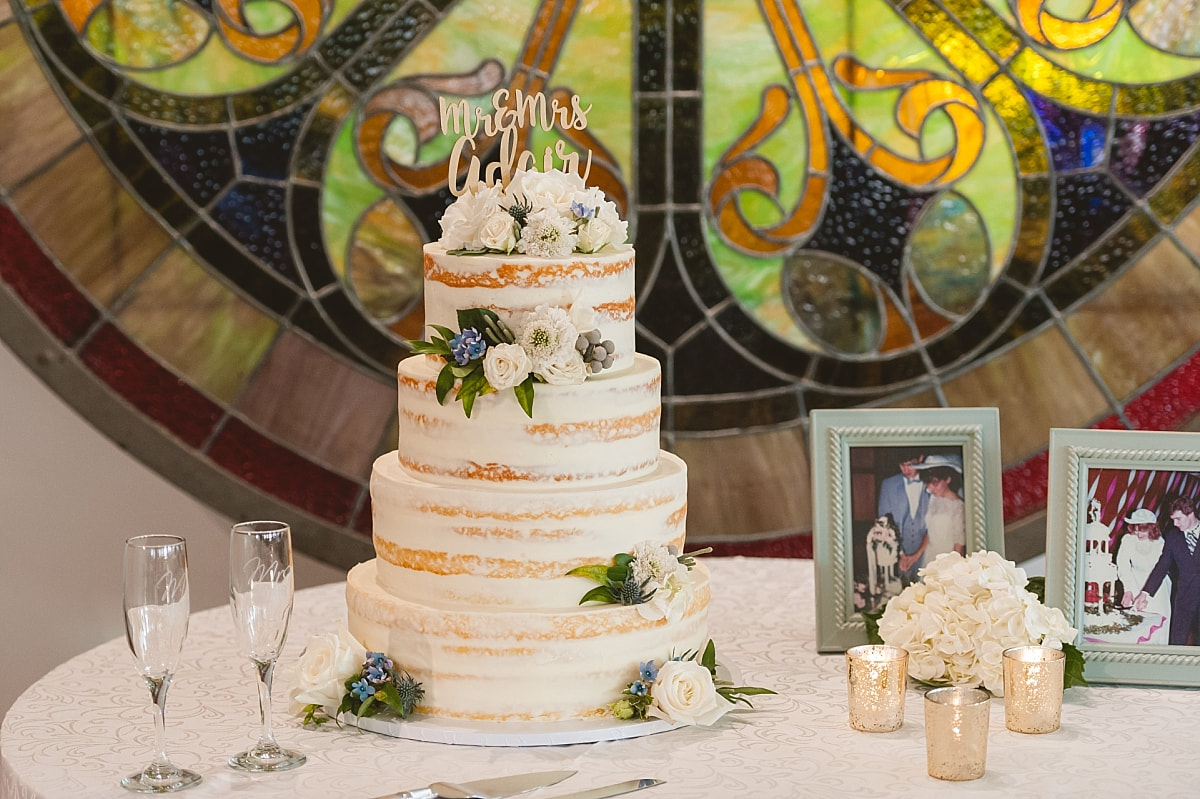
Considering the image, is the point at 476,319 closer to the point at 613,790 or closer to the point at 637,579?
the point at 637,579

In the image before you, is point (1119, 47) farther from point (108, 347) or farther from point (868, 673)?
point (108, 347)

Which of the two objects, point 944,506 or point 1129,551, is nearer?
point 1129,551

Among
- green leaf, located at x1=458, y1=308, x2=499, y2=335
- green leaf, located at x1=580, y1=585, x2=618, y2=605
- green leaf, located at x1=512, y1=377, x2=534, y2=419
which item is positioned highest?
green leaf, located at x1=458, y1=308, x2=499, y2=335

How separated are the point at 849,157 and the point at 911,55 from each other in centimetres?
33

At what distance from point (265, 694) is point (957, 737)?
94 centimetres

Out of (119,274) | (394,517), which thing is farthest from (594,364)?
(119,274)

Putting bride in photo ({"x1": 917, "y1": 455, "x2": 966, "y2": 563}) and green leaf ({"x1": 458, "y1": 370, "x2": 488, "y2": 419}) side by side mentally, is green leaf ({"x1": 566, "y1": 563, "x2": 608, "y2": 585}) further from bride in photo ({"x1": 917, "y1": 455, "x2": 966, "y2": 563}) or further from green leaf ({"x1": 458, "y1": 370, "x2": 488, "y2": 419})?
bride in photo ({"x1": 917, "y1": 455, "x2": 966, "y2": 563})

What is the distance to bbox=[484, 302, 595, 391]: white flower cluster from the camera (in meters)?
Result: 2.16

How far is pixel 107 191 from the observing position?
3902 millimetres

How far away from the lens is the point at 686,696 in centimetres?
217

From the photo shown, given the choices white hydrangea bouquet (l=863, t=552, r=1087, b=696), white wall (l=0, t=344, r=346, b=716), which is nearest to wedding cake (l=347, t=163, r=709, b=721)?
white hydrangea bouquet (l=863, t=552, r=1087, b=696)

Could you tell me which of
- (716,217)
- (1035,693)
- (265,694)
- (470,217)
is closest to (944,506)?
(1035,693)

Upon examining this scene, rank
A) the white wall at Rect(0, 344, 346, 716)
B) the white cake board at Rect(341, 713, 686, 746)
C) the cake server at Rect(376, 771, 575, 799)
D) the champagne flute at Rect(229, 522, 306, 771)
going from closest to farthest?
the cake server at Rect(376, 771, 575, 799) < the champagne flute at Rect(229, 522, 306, 771) < the white cake board at Rect(341, 713, 686, 746) < the white wall at Rect(0, 344, 346, 716)

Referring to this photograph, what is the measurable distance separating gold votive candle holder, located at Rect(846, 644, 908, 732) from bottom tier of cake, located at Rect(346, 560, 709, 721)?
12.3 inches
